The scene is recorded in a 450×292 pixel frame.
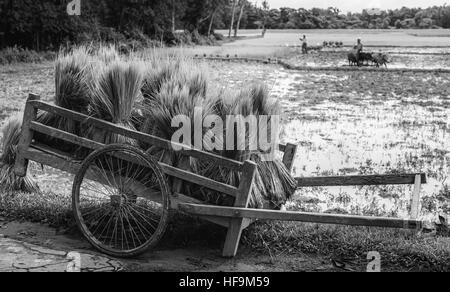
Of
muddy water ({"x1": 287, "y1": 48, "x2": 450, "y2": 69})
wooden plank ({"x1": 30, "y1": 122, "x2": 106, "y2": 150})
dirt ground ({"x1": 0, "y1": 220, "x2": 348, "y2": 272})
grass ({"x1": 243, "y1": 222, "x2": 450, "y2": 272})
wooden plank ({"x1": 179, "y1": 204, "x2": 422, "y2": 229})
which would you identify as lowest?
muddy water ({"x1": 287, "y1": 48, "x2": 450, "y2": 69})

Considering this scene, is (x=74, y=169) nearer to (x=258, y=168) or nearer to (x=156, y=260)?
(x=156, y=260)

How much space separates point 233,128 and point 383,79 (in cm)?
1791

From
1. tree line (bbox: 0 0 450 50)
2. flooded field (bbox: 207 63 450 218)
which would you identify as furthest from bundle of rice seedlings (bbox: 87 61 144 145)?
tree line (bbox: 0 0 450 50)

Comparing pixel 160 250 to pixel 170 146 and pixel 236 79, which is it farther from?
pixel 236 79

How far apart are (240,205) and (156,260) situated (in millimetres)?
688

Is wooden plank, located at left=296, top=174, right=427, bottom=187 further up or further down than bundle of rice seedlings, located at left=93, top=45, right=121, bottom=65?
further down

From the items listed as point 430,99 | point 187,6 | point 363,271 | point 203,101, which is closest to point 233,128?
point 203,101

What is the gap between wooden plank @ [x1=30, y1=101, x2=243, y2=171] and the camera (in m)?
3.99

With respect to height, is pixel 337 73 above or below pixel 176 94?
below

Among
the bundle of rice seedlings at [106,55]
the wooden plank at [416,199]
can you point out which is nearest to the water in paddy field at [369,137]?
the wooden plank at [416,199]

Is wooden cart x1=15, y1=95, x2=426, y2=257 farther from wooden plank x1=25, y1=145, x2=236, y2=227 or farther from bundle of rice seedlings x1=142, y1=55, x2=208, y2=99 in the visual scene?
bundle of rice seedlings x1=142, y1=55, x2=208, y2=99

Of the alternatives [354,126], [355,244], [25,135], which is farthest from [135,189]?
[354,126]

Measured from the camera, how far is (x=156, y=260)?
4.07 meters

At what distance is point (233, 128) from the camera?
416 cm
